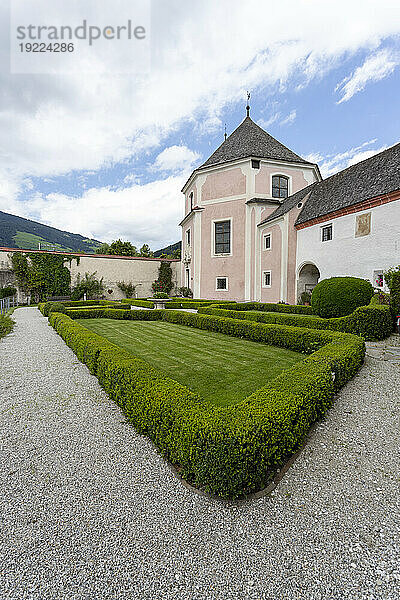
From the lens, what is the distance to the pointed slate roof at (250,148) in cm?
2408

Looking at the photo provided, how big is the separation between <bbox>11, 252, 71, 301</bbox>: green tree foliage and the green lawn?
61.3ft

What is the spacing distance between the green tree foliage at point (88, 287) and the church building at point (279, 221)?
A: 27.0ft

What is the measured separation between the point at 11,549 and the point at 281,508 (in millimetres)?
2020

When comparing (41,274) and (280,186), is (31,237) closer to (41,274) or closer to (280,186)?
(41,274)

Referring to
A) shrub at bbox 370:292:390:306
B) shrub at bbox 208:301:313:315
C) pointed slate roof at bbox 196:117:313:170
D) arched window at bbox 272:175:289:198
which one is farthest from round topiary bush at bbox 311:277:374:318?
pointed slate roof at bbox 196:117:313:170

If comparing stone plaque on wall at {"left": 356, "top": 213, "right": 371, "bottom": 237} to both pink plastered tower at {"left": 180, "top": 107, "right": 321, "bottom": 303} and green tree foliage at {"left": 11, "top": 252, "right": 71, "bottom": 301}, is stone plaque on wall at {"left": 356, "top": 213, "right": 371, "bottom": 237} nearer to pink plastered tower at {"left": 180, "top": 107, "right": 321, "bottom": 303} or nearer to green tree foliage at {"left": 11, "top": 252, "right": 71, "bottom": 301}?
pink plastered tower at {"left": 180, "top": 107, "right": 321, "bottom": 303}

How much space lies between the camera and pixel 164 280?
103ft

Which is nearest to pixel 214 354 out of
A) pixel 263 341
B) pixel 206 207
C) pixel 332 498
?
pixel 263 341

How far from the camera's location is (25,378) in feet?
19.1

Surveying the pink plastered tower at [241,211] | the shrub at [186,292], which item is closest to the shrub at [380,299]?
the pink plastered tower at [241,211]

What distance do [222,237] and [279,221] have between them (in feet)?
20.8

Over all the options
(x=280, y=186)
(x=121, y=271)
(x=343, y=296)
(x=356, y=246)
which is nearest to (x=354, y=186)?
(x=356, y=246)

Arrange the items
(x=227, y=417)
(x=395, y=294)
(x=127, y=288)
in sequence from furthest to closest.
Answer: (x=127, y=288) → (x=395, y=294) → (x=227, y=417)

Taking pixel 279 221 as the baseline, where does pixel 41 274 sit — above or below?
below
